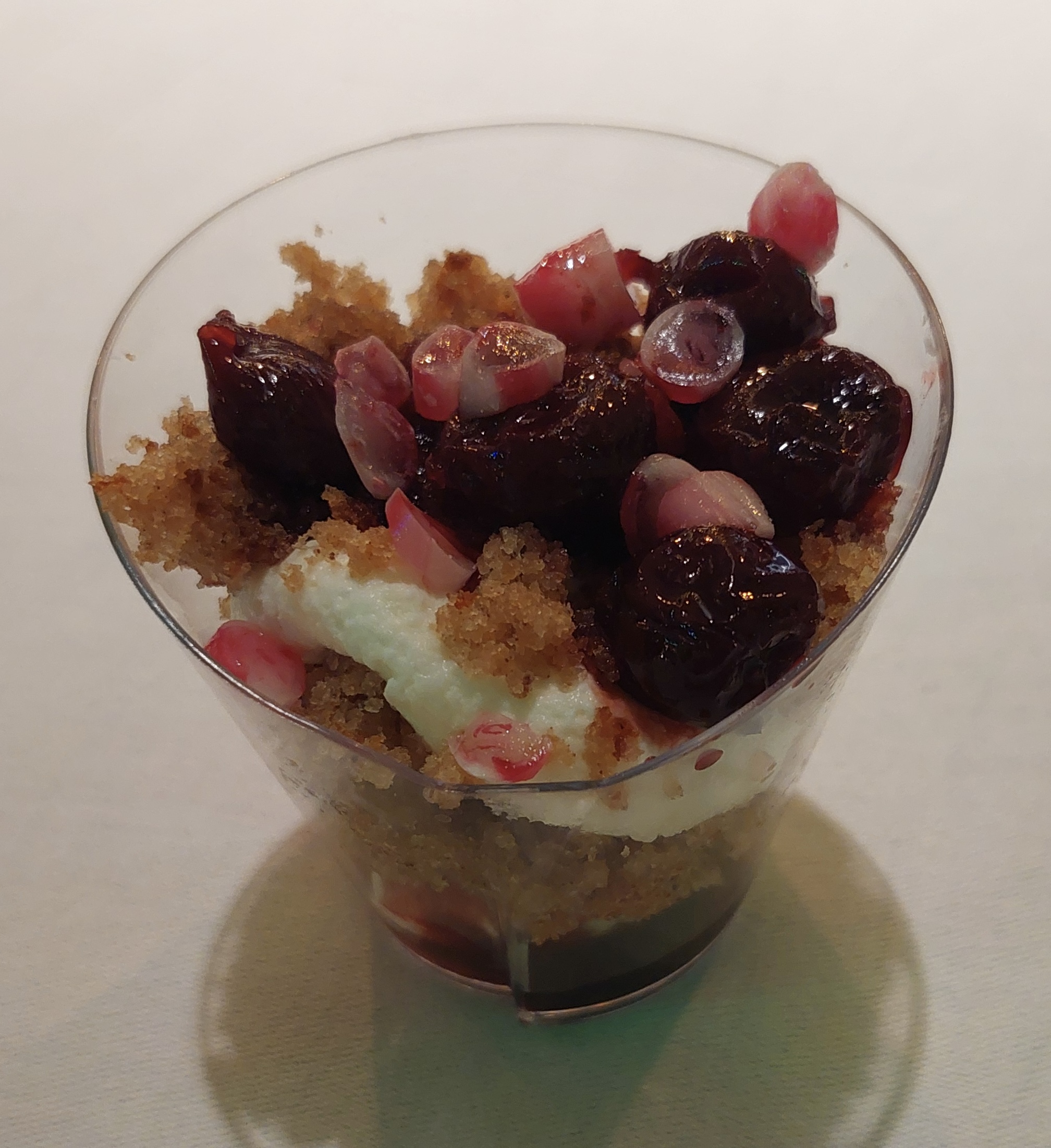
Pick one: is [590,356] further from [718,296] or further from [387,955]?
[387,955]

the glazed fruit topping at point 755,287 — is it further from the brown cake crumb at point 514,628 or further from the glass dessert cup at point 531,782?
the brown cake crumb at point 514,628

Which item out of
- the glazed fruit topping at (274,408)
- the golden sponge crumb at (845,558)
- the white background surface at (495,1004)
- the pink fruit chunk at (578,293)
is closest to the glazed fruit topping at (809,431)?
the golden sponge crumb at (845,558)

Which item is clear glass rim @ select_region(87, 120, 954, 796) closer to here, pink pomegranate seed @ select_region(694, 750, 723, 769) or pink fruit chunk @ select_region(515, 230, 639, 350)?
pink pomegranate seed @ select_region(694, 750, 723, 769)

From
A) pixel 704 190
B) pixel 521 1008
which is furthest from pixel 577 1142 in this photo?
pixel 704 190

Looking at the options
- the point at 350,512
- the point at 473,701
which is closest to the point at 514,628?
the point at 473,701

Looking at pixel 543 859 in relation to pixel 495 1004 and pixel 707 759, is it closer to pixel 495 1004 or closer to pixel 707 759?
pixel 707 759
